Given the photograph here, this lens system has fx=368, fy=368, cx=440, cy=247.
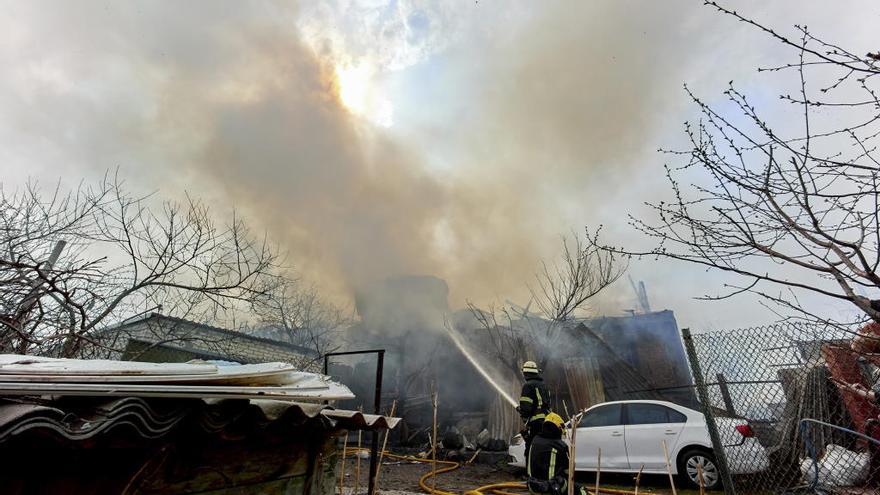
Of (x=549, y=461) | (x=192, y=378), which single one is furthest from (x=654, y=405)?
(x=192, y=378)

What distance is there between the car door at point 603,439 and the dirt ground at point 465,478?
420mm

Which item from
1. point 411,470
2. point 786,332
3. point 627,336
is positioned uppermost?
point 627,336

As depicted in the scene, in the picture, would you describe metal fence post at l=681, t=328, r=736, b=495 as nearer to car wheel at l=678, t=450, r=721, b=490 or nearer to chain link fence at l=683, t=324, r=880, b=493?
chain link fence at l=683, t=324, r=880, b=493

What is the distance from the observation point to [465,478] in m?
8.27

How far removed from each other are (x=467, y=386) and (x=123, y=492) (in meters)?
12.8

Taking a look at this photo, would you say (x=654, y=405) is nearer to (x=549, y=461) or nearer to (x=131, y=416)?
(x=549, y=461)

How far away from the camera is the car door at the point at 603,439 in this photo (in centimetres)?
727

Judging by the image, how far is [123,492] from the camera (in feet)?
6.07

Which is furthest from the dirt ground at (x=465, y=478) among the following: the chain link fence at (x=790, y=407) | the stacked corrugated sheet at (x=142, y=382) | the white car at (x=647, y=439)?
the stacked corrugated sheet at (x=142, y=382)

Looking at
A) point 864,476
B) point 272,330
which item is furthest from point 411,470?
point 272,330

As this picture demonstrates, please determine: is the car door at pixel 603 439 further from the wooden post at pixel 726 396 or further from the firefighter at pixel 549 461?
the wooden post at pixel 726 396

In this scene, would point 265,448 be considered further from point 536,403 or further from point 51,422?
point 536,403

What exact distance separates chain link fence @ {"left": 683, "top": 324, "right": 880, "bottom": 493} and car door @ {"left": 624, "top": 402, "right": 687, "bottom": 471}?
2450 millimetres

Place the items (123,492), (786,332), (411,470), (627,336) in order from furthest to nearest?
(627,336), (411,470), (786,332), (123,492)
